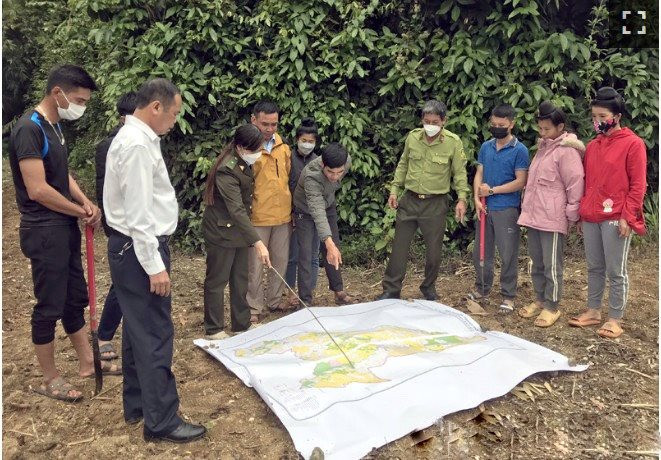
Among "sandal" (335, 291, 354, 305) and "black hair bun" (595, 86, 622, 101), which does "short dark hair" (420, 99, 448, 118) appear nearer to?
"black hair bun" (595, 86, 622, 101)

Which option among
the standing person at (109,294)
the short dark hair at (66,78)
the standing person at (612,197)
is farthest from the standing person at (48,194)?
the standing person at (612,197)

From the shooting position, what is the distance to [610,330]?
4234 mm

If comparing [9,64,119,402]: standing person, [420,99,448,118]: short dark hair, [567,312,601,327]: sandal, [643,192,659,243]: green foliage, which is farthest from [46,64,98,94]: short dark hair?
[643,192,659,243]: green foliage

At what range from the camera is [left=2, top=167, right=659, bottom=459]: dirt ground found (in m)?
2.95

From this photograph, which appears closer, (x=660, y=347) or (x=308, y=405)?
(x=308, y=405)

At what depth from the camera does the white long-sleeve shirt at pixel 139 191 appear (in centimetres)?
264

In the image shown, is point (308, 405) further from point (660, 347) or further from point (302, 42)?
point (302, 42)

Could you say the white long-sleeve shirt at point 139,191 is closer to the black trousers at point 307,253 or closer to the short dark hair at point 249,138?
the short dark hair at point 249,138

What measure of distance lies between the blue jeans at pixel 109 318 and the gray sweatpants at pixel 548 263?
304 cm

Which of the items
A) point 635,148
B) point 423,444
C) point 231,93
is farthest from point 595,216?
point 231,93

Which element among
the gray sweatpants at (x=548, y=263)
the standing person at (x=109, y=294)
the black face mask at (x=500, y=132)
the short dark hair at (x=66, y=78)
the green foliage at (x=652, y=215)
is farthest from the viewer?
the green foliage at (x=652, y=215)

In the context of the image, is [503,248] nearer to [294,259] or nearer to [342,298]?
[342,298]

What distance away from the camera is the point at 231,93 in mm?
6301

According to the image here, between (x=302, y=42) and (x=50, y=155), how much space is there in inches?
134
